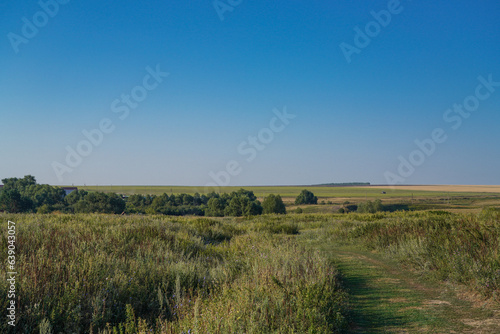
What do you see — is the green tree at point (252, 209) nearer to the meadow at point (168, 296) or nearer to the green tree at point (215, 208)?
the green tree at point (215, 208)

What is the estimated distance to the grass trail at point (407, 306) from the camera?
16.3 ft

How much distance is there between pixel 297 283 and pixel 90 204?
269ft

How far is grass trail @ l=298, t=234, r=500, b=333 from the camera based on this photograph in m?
4.97

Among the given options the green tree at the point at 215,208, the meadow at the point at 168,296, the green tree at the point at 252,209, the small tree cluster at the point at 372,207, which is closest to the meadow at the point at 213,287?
the meadow at the point at 168,296

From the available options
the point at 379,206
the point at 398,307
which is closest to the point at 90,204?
the point at 379,206

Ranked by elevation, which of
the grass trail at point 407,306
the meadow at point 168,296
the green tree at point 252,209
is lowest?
the green tree at point 252,209

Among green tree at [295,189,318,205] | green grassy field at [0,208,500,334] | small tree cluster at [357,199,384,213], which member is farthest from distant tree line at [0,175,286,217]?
green grassy field at [0,208,500,334]

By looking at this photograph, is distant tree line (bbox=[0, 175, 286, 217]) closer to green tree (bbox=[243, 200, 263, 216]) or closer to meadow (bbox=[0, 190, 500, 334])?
green tree (bbox=[243, 200, 263, 216])

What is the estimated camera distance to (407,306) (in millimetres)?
5887

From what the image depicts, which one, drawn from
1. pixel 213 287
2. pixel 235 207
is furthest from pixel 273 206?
pixel 213 287

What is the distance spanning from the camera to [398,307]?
19.1ft

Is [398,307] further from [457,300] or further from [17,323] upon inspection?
[17,323]

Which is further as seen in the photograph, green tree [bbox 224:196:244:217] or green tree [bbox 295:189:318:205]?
green tree [bbox 295:189:318:205]

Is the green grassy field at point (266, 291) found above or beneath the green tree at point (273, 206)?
above
